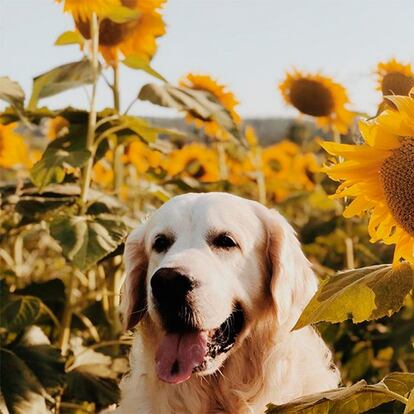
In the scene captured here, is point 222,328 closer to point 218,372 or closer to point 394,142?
point 218,372

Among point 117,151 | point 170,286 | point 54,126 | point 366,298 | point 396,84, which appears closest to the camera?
point 366,298

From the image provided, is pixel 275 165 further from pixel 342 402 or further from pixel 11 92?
pixel 342 402

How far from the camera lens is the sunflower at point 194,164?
15.3ft

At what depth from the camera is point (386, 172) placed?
1382mm

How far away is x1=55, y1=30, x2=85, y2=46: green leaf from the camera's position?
2771mm

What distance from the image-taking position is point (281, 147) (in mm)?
6289

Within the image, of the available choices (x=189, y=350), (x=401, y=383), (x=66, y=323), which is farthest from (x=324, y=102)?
(x=401, y=383)

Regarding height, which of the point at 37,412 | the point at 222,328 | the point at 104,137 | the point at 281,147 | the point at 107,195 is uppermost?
the point at 104,137

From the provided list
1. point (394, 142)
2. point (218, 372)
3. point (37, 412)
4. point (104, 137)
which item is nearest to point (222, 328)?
point (218, 372)

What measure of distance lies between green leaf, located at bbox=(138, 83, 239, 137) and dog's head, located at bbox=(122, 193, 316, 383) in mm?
322

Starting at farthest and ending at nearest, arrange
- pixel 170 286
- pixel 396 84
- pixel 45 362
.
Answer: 1. pixel 45 362
2. pixel 170 286
3. pixel 396 84

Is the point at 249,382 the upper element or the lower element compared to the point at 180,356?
lower

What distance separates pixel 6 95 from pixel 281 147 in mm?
4141

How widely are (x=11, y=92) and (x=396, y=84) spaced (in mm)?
1164
